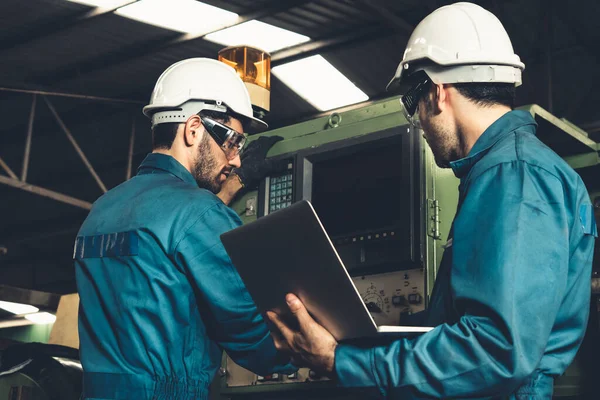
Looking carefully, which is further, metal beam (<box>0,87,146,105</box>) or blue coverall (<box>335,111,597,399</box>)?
metal beam (<box>0,87,146,105</box>)

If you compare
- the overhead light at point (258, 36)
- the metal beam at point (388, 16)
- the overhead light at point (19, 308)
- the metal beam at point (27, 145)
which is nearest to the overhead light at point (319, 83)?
the overhead light at point (258, 36)

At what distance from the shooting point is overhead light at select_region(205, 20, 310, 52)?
6.96 metres

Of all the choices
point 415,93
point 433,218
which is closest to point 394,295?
point 433,218

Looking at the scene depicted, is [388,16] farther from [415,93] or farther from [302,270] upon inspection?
[302,270]

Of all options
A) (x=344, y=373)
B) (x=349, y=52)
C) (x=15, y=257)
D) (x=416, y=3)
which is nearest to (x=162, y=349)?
(x=344, y=373)

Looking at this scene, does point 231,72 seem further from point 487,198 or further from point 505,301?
point 505,301

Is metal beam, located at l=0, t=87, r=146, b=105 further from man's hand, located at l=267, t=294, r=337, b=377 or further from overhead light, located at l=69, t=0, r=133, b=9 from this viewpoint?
man's hand, located at l=267, t=294, r=337, b=377

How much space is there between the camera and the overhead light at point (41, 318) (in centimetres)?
1020

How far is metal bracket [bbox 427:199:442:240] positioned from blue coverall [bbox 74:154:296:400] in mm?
599

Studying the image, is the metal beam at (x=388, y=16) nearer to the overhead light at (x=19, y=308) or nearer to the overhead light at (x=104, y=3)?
the overhead light at (x=104, y=3)

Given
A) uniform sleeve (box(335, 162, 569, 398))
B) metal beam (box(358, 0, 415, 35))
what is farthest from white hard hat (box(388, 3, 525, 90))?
metal beam (box(358, 0, 415, 35))

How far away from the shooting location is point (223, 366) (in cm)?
289

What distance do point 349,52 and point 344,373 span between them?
5860mm

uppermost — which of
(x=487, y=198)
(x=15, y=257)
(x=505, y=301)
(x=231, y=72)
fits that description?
(x=15, y=257)
